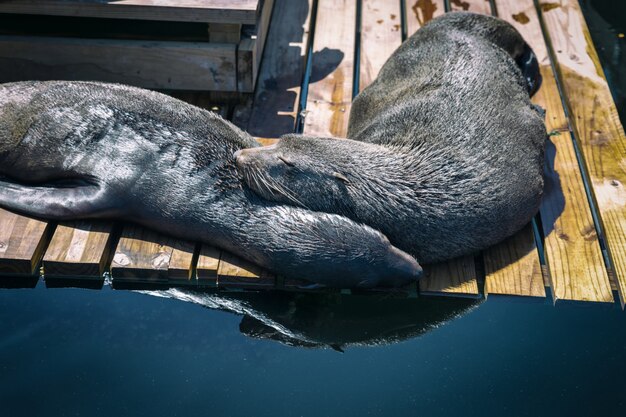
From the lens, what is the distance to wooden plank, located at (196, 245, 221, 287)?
5105 millimetres

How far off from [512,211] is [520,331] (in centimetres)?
70

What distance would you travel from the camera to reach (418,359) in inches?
190

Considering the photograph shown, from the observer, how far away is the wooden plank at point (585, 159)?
5.28 meters

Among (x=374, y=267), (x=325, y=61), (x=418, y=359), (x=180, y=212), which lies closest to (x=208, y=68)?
(x=325, y=61)

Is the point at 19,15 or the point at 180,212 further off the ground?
the point at 19,15

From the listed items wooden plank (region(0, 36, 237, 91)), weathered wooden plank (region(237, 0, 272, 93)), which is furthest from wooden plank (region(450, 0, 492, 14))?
wooden plank (region(0, 36, 237, 91))

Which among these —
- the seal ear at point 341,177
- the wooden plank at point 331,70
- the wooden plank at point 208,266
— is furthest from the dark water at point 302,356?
the wooden plank at point 331,70

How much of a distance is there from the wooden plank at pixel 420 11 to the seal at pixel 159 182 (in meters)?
2.99

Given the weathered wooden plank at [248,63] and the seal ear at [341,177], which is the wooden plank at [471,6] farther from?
the seal ear at [341,177]

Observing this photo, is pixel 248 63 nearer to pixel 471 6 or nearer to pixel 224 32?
pixel 224 32

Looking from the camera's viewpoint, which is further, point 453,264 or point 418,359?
point 453,264

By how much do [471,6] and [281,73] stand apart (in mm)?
2141

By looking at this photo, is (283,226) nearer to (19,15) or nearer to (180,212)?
(180,212)

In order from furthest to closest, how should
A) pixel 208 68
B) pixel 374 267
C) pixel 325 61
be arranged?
pixel 325 61 < pixel 208 68 < pixel 374 267
